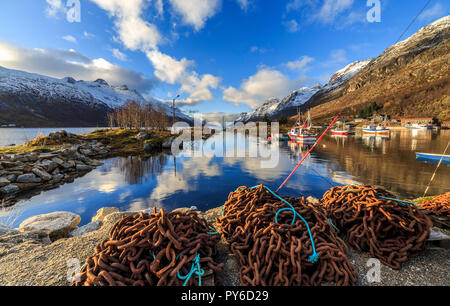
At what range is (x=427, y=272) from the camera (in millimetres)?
2936

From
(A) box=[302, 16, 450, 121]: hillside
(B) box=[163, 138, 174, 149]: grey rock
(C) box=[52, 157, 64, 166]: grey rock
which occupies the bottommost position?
(C) box=[52, 157, 64, 166]: grey rock

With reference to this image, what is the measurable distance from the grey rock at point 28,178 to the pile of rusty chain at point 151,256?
1592cm

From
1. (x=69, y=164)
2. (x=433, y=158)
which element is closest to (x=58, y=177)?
(x=69, y=164)

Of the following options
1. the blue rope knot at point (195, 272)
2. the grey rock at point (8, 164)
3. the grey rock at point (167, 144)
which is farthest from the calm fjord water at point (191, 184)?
the grey rock at point (167, 144)

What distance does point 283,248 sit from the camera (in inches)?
107

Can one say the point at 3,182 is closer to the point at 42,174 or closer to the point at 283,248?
the point at 42,174

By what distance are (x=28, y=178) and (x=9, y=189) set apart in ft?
5.25

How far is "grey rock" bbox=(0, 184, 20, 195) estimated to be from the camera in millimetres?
11262

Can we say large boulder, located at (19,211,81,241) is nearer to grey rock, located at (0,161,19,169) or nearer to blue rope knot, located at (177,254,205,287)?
blue rope knot, located at (177,254,205,287)

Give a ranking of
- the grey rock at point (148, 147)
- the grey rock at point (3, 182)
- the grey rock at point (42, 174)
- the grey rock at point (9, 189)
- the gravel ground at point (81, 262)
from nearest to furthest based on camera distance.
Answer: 1. the gravel ground at point (81, 262)
2. the grey rock at point (9, 189)
3. the grey rock at point (3, 182)
4. the grey rock at point (42, 174)
5. the grey rock at point (148, 147)

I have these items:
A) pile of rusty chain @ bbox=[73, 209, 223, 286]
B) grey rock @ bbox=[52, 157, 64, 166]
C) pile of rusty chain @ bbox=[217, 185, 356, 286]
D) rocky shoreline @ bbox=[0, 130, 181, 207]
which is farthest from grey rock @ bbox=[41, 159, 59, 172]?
pile of rusty chain @ bbox=[217, 185, 356, 286]

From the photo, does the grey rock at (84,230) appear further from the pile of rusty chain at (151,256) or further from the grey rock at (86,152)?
the grey rock at (86,152)

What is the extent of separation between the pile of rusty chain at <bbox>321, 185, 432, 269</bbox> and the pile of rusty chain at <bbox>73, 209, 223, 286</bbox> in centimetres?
282

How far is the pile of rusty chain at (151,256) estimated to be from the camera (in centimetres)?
229
